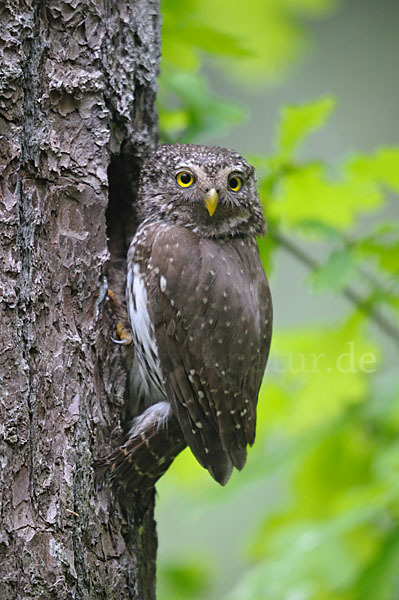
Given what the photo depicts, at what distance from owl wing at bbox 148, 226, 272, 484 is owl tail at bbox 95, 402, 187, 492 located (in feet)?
0.30

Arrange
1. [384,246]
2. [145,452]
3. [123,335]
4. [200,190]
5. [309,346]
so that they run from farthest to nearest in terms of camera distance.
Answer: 1. [309,346]
2. [384,246]
3. [200,190]
4. [123,335]
5. [145,452]

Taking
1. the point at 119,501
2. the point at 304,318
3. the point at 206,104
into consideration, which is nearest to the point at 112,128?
the point at 206,104

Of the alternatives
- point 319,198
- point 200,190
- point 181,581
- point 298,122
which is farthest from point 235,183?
point 181,581

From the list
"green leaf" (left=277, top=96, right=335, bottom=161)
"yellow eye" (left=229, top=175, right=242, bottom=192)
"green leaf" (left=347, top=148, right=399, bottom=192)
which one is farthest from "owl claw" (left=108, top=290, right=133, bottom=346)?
"green leaf" (left=347, top=148, right=399, bottom=192)

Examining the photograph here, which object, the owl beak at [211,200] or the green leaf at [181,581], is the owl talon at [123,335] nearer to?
the owl beak at [211,200]

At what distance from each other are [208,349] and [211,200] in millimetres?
582

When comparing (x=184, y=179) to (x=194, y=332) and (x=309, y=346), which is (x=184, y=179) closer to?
(x=194, y=332)

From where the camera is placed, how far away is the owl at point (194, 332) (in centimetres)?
267

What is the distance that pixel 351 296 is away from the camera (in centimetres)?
333

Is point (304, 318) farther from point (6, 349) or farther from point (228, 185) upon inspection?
point (6, 349)

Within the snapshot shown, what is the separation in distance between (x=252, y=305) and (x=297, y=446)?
2.71 ft

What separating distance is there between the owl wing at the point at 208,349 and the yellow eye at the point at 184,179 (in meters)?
0.30

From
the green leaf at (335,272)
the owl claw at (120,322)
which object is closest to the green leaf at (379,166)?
the green leaf at (335,272)

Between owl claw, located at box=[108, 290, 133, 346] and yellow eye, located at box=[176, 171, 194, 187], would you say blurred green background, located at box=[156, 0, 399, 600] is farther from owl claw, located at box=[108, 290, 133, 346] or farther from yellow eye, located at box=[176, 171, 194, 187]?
owl claw, located at box=[108, 290, 133, 346]
